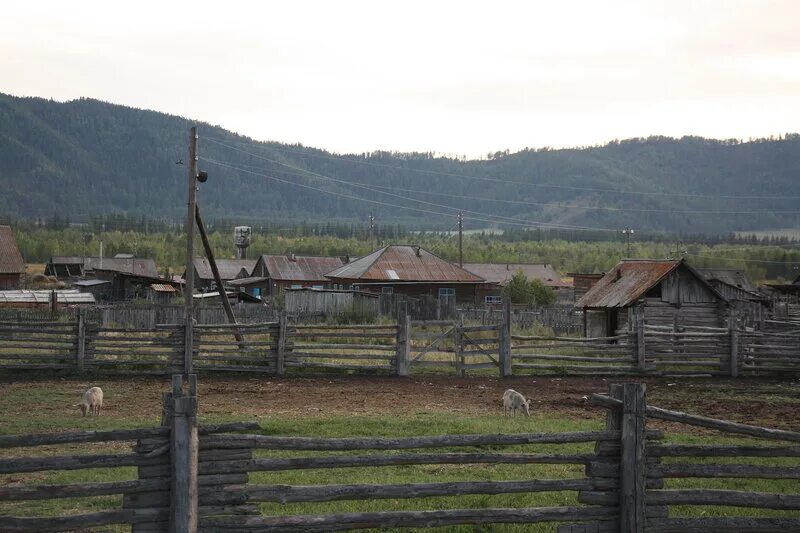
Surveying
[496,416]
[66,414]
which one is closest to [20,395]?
[66,414]

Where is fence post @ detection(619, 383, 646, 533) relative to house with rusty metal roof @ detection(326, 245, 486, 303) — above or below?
below

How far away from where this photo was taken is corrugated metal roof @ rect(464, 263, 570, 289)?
9894 cm

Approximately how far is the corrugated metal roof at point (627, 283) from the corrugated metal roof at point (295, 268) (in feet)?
138

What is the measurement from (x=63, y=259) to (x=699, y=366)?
9766 cm

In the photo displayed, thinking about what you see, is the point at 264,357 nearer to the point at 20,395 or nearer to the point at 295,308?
the point at 20,395

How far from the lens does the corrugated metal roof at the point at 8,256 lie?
6980 centimetres

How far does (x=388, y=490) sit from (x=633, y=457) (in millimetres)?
2302

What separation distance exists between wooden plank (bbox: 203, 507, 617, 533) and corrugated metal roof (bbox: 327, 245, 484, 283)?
51284mm

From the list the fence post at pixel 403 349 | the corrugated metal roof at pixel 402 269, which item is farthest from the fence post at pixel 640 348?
the corrugated metal roof at pixel 402 269

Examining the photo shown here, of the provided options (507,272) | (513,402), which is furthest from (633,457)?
(507,272)

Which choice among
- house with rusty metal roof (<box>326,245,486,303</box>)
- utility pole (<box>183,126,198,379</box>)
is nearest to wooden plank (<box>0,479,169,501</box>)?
utility pole (<box>183,126,198,379</box>)

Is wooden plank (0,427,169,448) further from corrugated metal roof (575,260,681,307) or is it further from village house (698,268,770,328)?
corrugated metal roof (575,260,681,307)

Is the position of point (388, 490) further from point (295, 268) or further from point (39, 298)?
point (295, 268)

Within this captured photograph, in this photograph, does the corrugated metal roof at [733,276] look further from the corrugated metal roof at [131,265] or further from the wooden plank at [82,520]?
the wooden plank at [82,520]
